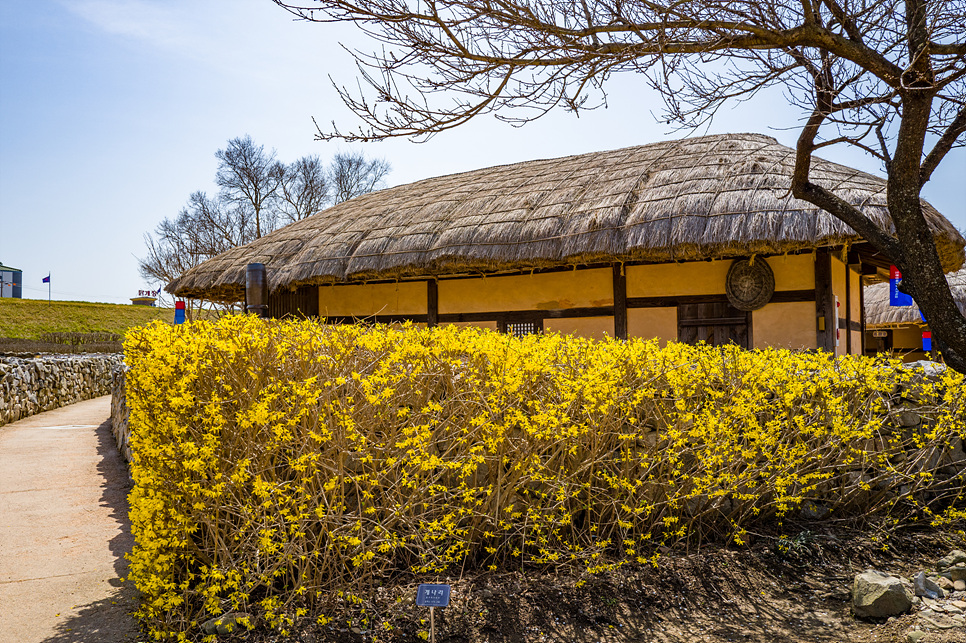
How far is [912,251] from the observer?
3.74m

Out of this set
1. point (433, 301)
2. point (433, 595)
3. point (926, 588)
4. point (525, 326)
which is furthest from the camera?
point (433, 301)

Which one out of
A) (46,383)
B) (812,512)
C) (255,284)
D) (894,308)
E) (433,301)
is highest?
(255,284)

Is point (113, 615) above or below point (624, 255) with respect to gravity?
below

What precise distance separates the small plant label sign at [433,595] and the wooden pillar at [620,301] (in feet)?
18.6

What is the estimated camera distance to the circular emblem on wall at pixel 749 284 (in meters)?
7.46

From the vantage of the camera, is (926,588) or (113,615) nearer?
(113,615)

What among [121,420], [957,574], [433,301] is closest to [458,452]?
[957,574]

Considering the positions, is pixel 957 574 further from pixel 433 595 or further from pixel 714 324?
pixel 714 324

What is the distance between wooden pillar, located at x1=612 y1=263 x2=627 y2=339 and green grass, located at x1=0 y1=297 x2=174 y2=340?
22.8 metres

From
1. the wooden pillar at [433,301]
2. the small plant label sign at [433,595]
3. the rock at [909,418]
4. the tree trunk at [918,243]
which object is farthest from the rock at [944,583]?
the wooden pillar at [433,301]

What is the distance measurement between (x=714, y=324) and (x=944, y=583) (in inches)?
159

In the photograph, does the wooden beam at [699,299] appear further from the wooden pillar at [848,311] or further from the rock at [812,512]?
the rock at [812,512]

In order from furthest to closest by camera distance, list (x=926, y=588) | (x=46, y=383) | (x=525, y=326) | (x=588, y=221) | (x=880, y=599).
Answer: (x=46, y=383) < (x=525, y=326) < (x=588, y=221) < (x=926, y=588) < (x=880, y=599)

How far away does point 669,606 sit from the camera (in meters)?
3.75
